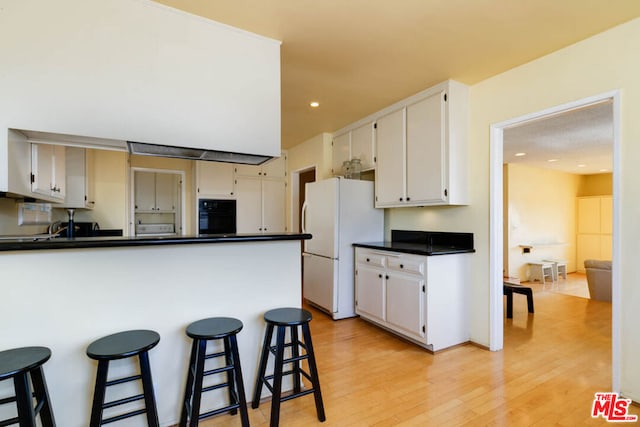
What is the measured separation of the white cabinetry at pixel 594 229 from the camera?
6941 mm

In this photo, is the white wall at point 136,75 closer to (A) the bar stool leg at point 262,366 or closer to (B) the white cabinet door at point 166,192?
(A) the bar stool leg at point 262,366

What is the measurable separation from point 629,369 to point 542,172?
19.6ft

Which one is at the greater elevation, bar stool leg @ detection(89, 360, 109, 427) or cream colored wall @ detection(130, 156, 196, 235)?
cream colored wall @ detection(130, 156, 196, 235)

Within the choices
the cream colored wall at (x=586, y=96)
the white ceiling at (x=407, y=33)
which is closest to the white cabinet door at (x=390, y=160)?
the white ceiling at (x=407, y=33)

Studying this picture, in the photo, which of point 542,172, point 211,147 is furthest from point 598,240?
point 211,147

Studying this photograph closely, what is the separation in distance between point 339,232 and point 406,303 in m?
1.15

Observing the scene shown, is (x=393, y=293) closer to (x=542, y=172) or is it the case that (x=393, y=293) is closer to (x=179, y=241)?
(x=179, y=241)

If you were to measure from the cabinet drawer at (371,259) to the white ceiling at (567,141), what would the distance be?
1796 millimetres

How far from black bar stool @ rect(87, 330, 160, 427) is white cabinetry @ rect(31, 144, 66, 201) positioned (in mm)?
1146

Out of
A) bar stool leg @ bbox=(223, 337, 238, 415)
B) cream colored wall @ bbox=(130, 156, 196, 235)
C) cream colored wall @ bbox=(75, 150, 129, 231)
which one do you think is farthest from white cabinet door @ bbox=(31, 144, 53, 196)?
cream colored wall @ bbox=(130, 156, 196, 235)

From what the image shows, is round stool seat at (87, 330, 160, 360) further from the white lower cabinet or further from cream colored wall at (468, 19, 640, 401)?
cream colored wall at (468, 19, 640, 401)

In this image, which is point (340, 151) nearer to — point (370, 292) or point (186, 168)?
point (370, 292)

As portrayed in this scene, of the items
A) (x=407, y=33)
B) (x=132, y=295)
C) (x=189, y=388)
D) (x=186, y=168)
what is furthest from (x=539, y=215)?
(x=132, y=295)

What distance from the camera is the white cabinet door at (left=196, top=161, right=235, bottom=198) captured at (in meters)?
4.68
